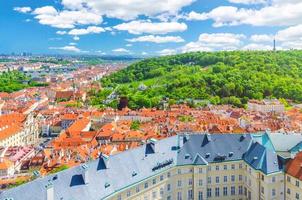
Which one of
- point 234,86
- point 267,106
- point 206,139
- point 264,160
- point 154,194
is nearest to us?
point 154,194

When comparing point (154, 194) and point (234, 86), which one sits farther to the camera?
point (234, 86)

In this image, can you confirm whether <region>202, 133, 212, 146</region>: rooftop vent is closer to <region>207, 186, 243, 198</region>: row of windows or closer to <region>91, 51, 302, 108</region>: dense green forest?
<region>207, 186, 243, 198</region>: row of windows

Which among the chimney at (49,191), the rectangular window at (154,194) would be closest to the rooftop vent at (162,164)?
the rectangular window at (154,194)

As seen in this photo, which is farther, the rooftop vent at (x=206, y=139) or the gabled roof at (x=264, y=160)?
the rooftop vent at (x=206, y=139)

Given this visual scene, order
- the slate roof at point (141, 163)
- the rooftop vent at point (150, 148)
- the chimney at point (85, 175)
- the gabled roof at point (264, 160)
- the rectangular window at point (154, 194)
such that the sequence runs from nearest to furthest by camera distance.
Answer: the slate roof at point (141, 163), the chimney at point (85, 175), the rectangular window at point (154, 194), the gabled roof at point (264, 160), the rooftop vent at point (150, 148)

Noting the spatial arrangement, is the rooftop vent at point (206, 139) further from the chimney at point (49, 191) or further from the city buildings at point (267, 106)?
the city buildings at point (267, 106)

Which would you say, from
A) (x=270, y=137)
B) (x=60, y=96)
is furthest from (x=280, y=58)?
(x=270, y=137)

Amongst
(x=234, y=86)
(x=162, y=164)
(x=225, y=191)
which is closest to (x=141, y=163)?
(x=162, y=164)

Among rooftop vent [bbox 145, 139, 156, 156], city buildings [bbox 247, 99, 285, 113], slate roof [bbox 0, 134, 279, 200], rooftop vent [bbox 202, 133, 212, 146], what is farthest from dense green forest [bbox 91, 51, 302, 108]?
rooftop vent [bbox 145, 139, 156, 156]

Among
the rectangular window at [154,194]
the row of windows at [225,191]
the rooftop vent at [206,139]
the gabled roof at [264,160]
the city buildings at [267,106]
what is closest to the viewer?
the rectangular window at [154,194]

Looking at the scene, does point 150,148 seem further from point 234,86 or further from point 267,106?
point 234,86

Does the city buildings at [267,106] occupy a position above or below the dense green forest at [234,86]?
below
